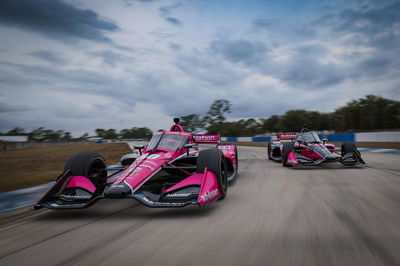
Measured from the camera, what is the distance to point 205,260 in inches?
103

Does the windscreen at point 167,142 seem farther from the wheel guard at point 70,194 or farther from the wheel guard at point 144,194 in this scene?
the wheel guard at point 70,194

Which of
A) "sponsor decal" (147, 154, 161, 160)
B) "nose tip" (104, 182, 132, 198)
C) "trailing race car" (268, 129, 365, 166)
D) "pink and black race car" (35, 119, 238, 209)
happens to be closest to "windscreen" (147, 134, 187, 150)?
"pink and black race car" (35, 119, 238, 209)

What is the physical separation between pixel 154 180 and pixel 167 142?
79 cm

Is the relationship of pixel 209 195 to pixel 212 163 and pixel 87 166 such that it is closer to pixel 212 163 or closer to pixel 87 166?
pixel 212 163

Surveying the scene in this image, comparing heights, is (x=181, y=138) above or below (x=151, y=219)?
above

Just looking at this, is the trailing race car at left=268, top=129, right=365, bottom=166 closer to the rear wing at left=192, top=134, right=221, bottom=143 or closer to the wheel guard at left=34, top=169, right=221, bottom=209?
the rear wing at left=192, top=134, right=221, bottom=143

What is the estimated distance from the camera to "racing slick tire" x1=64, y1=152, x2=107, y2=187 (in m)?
5.04

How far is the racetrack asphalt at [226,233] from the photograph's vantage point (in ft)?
8.75

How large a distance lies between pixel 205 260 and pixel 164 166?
277 centimetres

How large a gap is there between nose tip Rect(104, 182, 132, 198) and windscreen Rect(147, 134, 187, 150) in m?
1.63

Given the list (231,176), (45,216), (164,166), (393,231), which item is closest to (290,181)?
(231,176)

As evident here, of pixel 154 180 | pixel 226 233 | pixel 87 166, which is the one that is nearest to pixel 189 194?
pixel 226 233

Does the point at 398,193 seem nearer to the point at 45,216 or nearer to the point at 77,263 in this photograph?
the point at 77,263

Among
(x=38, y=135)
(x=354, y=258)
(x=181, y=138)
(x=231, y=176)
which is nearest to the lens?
(x=354, y=258)
